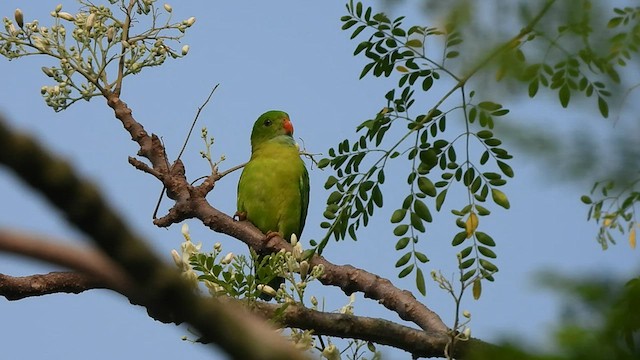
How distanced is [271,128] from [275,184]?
91 cm

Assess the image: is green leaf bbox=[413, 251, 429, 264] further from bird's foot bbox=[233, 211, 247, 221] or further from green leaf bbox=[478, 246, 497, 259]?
bird's foot bbox=[233, 211, 247, 221]

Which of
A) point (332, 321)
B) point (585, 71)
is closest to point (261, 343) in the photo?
point (585, 71)

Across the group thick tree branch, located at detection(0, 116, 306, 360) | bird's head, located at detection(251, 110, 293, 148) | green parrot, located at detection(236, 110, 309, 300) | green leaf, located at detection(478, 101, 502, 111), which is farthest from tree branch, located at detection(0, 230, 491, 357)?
bird's head, located at detection(251, 110, 293, 148)

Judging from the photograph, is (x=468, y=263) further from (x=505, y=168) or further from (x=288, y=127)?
(x=288, y=127)

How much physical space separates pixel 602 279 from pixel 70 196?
533 mm

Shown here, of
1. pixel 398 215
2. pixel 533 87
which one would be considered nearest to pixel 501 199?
pixel 398 215

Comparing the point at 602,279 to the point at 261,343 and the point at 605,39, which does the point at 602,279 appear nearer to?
the point at 261,343

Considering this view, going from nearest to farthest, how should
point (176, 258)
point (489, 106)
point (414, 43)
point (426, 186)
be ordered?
point (489, 106)
point (176, 258)
point (426, 186)
point (414, 43)

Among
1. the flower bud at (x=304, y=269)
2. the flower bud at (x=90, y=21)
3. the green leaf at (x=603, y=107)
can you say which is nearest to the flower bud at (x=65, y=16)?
the flower bud at (x=90, y=21)

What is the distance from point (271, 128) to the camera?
7.36 m

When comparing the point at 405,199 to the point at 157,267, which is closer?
the point at 157,267

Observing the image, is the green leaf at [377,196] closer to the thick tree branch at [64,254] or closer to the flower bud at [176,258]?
the flower bud at [176,258]

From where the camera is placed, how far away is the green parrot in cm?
636

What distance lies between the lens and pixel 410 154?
3395 millimetres
